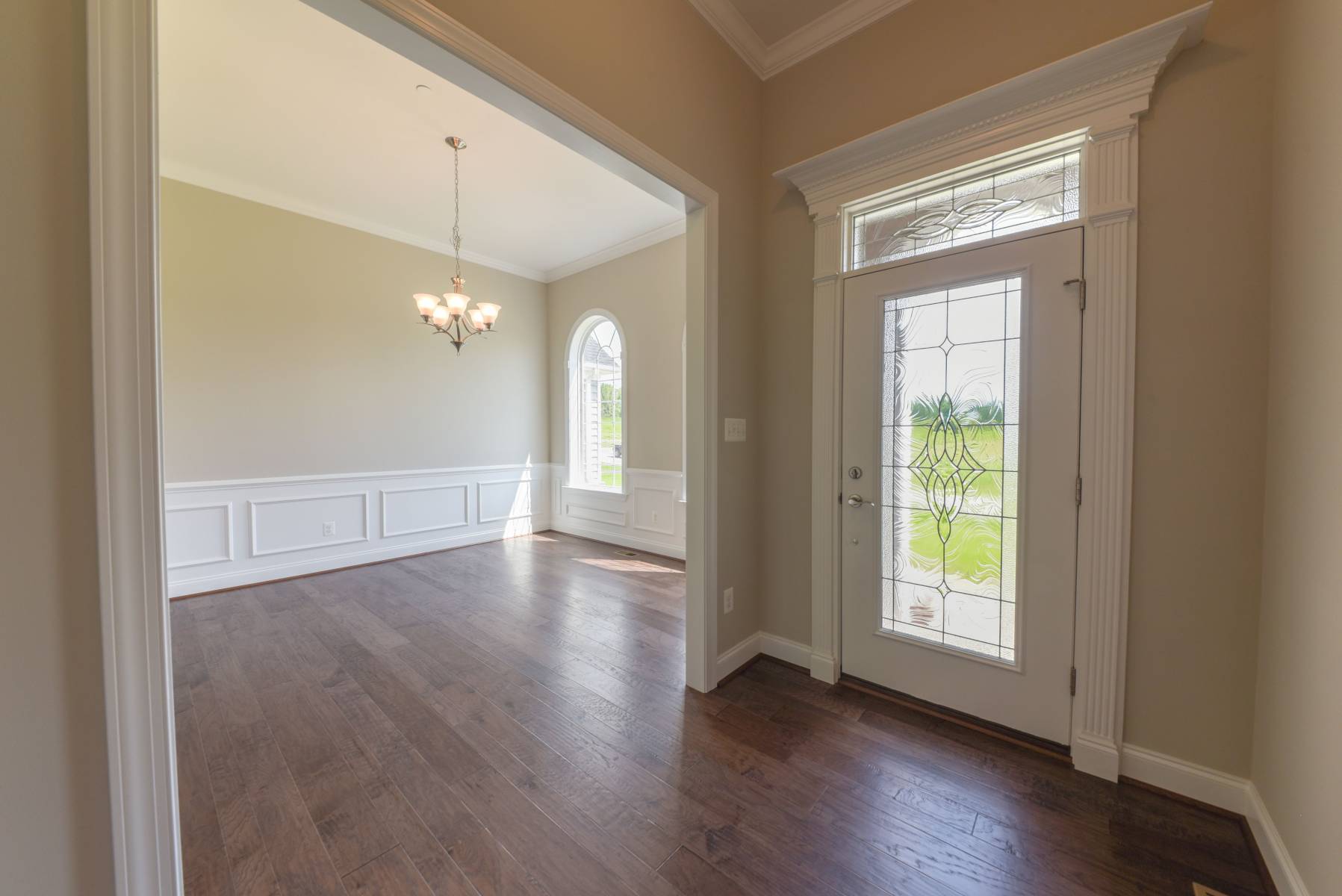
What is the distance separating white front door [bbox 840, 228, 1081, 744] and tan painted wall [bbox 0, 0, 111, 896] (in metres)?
2.39

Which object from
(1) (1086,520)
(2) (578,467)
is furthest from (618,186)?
(1) (1086,520)

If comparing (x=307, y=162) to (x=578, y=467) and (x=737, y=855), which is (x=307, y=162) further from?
(x=737, y=855)

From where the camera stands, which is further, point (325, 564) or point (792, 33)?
point (325, 564)

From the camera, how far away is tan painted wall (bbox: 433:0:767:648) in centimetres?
159

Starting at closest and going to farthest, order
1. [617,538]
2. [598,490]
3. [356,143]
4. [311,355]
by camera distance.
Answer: [356,143] < [311,355] < [617,538] < [598,490]

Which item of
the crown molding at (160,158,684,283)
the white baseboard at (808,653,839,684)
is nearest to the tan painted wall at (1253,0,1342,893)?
the white baseboard at (808,653,839,684)

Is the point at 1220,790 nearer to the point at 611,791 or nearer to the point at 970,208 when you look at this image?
the point at 611,791

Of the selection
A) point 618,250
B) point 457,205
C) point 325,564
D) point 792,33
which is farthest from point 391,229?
point 792,33

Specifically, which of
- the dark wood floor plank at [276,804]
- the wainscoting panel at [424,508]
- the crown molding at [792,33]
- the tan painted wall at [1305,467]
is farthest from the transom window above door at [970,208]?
the wainscoting panel at [424,508]

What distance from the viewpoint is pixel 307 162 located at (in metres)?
3.38

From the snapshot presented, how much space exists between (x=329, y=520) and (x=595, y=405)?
2.86 metres

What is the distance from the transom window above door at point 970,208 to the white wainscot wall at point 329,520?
10.3 feet

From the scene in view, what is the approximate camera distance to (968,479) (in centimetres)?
198

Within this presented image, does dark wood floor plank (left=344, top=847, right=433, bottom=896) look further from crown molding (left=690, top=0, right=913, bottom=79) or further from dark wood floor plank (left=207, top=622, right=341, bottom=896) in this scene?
crown molding (left=690, top=0, right=913, bottom=79)
